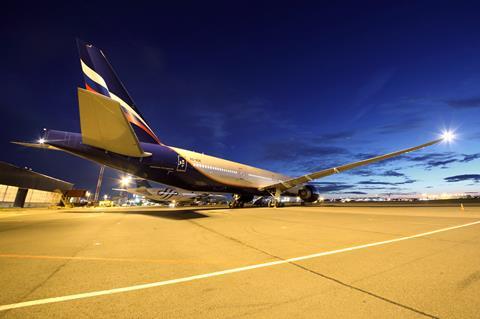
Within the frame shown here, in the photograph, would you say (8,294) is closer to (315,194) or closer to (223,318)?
(223,318)

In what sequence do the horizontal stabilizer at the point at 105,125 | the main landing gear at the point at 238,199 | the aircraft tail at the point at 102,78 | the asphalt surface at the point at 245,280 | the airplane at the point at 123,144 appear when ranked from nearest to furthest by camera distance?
the asphalt surface at the point at 245,280
the horizontal stabilizer at the point at 105,125
the airplane at the point at 123,144
the aircraft tail at the point at 102,78
the main landing gear at the point at 238,199

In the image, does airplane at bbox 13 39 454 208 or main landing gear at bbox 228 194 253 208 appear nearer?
airplane at bbox 13 39 454 208

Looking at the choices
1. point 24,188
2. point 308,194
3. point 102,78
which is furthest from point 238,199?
point 24,188

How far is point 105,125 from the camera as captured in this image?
10773mm

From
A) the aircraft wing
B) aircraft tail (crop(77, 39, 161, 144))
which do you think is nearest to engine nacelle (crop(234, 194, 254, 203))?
the aircraft wing

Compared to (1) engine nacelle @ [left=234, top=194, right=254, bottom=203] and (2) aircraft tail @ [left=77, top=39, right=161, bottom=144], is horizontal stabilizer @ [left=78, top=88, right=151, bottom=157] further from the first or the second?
(1) engine nacelle @ [left=234, top=194, right=254, bottom=203]

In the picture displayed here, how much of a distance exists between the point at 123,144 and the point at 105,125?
2216mm

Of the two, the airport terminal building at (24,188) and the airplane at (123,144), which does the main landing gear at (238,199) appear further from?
the airport terminal building at (24,188)

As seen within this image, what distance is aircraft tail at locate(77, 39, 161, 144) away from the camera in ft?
47.4

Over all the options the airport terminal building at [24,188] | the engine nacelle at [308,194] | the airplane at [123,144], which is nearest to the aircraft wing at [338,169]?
the airplane at [123,144]

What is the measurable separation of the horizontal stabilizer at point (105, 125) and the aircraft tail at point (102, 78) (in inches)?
145

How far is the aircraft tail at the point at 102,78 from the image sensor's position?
1444 cm

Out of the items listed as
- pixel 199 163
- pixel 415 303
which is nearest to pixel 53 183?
pixel 199 163

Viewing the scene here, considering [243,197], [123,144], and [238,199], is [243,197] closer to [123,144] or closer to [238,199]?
[238,199]
